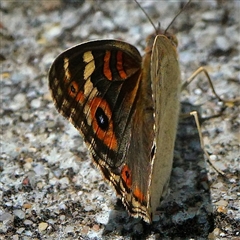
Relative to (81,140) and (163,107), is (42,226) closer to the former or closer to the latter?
(81,140)

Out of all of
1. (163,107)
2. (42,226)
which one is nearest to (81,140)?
(42,226)

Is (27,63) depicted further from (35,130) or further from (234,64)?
(234,64)

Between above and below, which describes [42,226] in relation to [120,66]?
below

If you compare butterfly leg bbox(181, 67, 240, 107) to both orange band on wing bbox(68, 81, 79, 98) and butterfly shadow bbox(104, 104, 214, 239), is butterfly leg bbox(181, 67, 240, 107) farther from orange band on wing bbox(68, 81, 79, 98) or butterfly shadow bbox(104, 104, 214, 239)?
orange band on wing bbox(68, 81, 79, 98)

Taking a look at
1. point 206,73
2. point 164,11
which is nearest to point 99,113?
point 206,73

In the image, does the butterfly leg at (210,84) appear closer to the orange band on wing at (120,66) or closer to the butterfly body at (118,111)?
the butterfly body at (118,111)

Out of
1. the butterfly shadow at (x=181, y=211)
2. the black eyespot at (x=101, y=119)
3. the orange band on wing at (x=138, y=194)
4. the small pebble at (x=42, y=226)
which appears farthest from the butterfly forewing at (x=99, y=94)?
the small pebble at (x=42, y=226)

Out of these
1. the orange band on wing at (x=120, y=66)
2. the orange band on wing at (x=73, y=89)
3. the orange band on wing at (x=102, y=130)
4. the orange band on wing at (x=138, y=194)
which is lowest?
the orange band on wing at (x=138, y=194)
